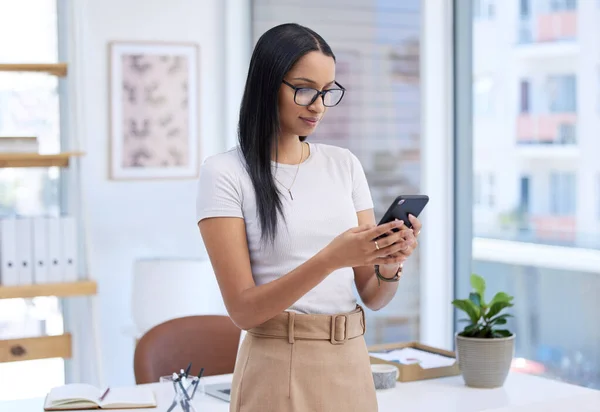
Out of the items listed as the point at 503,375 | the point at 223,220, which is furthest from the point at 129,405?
the point at 503,375

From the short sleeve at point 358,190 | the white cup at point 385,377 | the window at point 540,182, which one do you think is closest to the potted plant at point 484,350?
the white cup at point 385,377

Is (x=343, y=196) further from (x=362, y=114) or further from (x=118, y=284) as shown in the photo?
(x=118, y=284)

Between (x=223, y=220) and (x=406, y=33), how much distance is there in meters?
2.67

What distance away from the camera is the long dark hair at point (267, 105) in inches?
66.4

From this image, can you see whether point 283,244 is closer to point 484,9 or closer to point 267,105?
point 267,105

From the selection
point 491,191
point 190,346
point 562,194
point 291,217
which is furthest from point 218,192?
point 491,191

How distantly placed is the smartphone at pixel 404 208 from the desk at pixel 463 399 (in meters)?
0.82

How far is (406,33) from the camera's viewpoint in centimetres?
412

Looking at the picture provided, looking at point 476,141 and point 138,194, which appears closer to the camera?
point 476,141

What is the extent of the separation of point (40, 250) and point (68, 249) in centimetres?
12

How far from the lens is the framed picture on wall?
14.4ft

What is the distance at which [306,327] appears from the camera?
1.67 meters

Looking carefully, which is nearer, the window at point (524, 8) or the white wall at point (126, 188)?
the window at point (524, 8)

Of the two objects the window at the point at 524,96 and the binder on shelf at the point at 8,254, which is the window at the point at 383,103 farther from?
the binder on shelf at the point at 8,254
